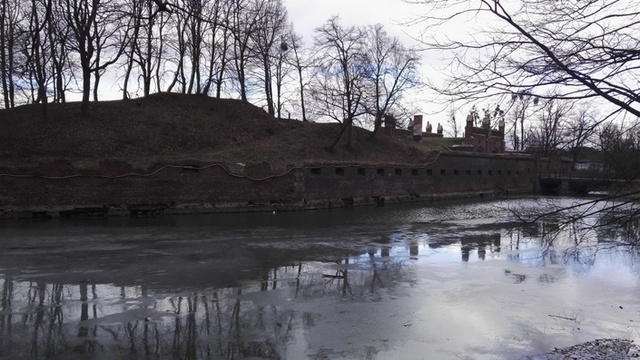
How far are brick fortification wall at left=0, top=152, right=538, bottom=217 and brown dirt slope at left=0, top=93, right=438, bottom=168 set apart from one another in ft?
4.30

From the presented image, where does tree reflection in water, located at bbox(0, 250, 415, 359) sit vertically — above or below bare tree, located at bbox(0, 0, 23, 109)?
below

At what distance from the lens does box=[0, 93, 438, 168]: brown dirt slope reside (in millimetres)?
25891

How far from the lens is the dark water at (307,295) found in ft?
19.3

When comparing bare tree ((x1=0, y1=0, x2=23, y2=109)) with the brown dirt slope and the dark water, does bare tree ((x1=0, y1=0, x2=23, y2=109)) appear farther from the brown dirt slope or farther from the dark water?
the dark water

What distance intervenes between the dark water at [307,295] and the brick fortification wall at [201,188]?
5087 mm

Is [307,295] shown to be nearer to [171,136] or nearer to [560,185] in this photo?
[171,136]

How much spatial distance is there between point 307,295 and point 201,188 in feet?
54.4

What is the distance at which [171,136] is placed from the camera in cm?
3111

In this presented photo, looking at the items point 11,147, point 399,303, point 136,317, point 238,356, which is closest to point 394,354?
point 238,356

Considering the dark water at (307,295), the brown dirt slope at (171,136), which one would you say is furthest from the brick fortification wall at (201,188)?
the dark water at (307,295)

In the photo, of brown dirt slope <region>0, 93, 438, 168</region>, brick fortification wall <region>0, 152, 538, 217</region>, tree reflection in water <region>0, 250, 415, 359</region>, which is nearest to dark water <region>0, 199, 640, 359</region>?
tree reflection in water <region>0, 250, 415, 359</region>

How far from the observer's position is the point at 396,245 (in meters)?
14.3

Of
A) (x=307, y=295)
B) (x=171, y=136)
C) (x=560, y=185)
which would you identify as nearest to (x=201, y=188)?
(x=171, y=136)

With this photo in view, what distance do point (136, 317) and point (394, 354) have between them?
3678mm
